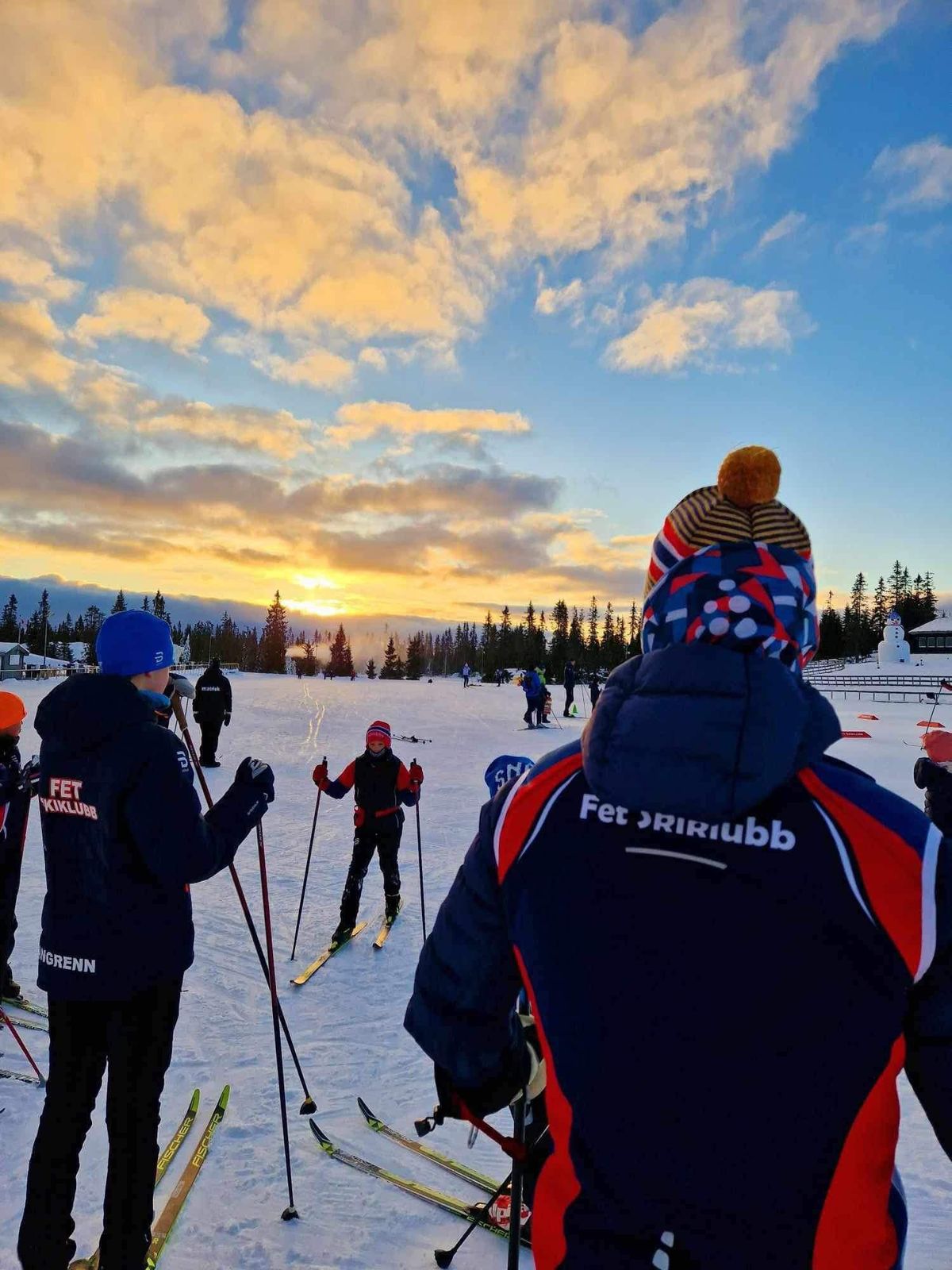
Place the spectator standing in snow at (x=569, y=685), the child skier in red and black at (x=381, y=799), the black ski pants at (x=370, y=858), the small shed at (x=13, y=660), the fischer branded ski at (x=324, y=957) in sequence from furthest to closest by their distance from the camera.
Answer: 1. the small shed at (x=13, y=660)
2. the spectator standing in snow at (x=569, y=685)
3. the child skier in red and black at (x=381, y=799)
4. the black ski pants at (x=370, y=858)
5. the fischer branded ski at (x=324, y=957)

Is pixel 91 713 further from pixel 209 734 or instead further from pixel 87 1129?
pixel 209 734

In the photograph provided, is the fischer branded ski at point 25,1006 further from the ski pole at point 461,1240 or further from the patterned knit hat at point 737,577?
the patterned knit hat at point 737,577

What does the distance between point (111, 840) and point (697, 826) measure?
7.45 feet

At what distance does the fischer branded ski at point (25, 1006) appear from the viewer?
15.5 feet

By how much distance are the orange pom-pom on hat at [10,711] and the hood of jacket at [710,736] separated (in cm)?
434

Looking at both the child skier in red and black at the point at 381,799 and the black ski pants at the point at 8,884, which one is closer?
the black ski pants at the point at 8,884

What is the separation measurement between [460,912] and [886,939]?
76 centimetres

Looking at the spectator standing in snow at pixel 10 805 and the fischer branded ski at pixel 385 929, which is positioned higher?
the spectator standing in snow at pixel 10 805

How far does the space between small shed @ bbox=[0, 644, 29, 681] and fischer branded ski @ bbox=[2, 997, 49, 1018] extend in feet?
135

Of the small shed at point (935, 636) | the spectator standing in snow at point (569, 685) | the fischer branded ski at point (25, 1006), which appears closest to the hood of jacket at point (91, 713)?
the fischer branded ski at point (25, 1006)

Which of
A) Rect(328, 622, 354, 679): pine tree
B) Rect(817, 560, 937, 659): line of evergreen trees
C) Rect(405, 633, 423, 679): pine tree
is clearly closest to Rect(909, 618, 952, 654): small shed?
Rect(817, 560, 937, 659): line of evergreen trees

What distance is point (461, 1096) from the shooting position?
58.6 inches

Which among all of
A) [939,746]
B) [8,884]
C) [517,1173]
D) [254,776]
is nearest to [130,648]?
[254,776]

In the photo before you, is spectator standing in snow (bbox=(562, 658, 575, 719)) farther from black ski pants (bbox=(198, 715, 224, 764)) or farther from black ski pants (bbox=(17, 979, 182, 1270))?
black ski pants (bbox=(17, 979, 182, 1270))
